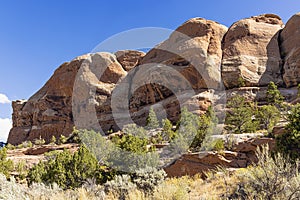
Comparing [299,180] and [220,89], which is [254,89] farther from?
[299,180]

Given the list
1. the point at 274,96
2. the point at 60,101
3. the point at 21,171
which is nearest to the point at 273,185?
the point at 21,171

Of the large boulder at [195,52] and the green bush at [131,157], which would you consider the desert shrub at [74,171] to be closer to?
the green bush at [131,157]

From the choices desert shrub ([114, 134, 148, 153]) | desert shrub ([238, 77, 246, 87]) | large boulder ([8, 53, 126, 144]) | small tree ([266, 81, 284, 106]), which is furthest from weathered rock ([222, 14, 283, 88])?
desert shrub ([114, 134, 148, 153])

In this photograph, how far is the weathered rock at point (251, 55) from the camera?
103 feet

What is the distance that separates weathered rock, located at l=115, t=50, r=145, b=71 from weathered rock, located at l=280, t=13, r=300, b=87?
82.8 feet

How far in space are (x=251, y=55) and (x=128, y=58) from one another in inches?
935

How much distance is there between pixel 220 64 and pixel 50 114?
106 ft

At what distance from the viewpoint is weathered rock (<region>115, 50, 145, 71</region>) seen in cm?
4612

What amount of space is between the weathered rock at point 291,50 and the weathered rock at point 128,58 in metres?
25.2

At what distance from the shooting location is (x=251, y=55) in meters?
33.0

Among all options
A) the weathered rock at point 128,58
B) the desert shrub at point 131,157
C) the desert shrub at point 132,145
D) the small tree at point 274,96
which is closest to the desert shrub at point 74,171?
the desert shrub at point 131,157

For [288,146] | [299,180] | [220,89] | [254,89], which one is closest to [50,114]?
[220,89]

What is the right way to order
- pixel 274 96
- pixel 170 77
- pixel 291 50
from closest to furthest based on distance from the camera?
pixel 274 96 → pixel 291 50 → pixel 170 77

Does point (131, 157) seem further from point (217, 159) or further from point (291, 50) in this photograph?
point (291, 50)
